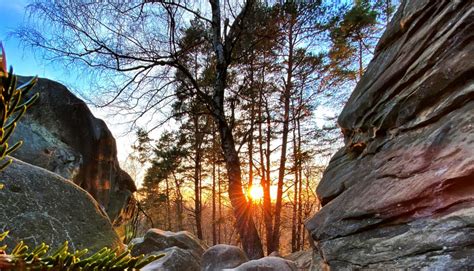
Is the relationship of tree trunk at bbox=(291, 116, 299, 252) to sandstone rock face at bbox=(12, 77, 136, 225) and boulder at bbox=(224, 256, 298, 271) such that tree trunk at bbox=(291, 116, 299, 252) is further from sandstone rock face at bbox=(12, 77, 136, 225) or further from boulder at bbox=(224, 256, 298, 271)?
boulder at bbox=(224, 256, 298, 271)

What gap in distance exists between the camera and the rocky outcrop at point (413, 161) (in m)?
1.94

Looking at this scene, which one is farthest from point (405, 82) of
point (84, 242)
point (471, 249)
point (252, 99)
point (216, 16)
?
point (252, 99)

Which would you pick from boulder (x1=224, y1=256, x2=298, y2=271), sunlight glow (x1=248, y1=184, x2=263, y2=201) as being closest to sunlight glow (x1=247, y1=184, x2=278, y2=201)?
sunlight glow (x1=248, y1=184, x2=263, y2=201)

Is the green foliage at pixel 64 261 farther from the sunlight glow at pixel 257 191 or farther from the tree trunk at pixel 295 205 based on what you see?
the sunlight glow at pixel 257 191

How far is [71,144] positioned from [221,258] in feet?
14.5

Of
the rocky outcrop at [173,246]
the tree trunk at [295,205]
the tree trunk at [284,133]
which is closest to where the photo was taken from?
the rocky outcrop at [173,246]

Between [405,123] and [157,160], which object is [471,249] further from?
[157,160]

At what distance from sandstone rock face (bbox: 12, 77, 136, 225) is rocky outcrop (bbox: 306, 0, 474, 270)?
5177 millimetres

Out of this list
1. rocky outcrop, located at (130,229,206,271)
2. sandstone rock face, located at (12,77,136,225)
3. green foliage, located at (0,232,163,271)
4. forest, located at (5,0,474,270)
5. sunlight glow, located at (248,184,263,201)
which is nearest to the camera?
green foliage, located at (0,232,163,271)

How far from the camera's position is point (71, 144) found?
7168 mm

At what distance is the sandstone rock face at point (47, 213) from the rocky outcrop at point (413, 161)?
2.32 metres

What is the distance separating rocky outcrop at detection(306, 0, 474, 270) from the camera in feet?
6.37

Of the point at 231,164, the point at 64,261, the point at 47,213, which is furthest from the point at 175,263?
the point at 64,261

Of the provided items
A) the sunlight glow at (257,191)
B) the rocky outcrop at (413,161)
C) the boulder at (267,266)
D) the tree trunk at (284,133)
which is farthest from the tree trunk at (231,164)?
the sunlight glow at (257,191)
